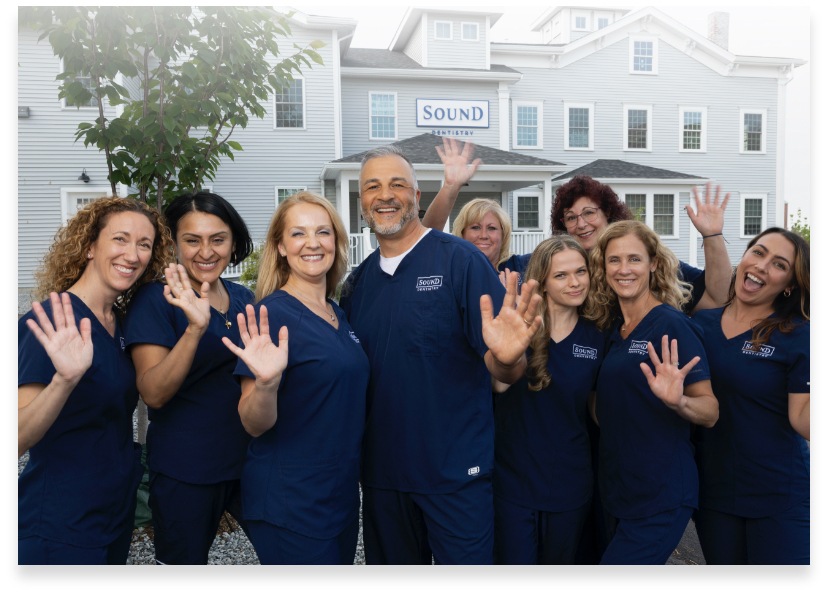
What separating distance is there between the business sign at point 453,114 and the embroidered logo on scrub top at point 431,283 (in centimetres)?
983

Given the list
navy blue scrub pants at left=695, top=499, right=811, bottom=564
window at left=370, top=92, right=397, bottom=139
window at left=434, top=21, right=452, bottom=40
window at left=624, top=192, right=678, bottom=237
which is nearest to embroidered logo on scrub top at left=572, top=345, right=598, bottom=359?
navy blue scrub pants at left=695, top=499, right=811, bottom=564

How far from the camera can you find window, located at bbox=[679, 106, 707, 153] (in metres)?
12.0

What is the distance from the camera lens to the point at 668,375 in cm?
204

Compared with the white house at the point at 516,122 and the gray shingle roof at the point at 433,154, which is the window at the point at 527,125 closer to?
the white house at the point at 516,122

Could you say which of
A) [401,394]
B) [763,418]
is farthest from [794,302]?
[401,394]

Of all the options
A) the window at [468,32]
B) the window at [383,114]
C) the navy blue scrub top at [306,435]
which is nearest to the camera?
the navy blue scrub top at [306,435]

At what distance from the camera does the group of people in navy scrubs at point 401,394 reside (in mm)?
1898

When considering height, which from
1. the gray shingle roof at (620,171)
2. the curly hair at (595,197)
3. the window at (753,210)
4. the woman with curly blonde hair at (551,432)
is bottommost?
the woman with curly blonde hair at (551,432)

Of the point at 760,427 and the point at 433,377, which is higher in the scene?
the point at 433,377

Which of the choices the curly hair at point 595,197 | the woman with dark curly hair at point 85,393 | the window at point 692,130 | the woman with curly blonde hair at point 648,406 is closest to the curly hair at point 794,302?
the woman with curly blonde hair at point 648,406

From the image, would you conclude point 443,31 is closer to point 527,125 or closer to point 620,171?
point 527,125

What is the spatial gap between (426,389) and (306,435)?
1.44ft

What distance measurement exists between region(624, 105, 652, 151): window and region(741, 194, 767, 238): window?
9.37 ft

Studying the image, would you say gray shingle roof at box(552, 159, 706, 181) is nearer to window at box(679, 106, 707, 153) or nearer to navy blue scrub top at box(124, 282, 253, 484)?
window at box(679, 106, 707, 153)
